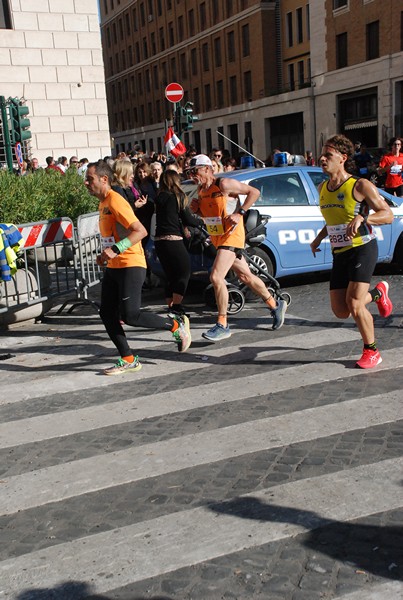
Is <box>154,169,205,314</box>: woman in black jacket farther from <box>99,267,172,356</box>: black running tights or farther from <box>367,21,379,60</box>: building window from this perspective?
<box>367,21,379,60</box>: building window

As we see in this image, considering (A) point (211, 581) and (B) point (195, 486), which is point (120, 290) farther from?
(A) point (211, 581)

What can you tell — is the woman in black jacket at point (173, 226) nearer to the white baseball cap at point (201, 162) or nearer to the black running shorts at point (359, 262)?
the white baseball cap at point (201, 162)

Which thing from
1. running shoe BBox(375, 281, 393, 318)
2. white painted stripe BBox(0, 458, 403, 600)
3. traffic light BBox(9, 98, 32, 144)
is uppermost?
traffic light BBox(9, 98, 32, 144)

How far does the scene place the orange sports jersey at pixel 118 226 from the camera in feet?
19.5

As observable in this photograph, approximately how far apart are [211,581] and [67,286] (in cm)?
627

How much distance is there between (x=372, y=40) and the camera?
128ft

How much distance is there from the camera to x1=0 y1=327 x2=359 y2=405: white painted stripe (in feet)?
19.4

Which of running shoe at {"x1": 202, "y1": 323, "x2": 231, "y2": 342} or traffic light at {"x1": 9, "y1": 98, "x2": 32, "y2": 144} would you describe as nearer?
running shoe at {"x1": 202, "y1": 323, "x2": 231, "y2": 342}

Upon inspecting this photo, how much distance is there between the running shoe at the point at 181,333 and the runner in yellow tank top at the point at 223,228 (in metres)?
0.40

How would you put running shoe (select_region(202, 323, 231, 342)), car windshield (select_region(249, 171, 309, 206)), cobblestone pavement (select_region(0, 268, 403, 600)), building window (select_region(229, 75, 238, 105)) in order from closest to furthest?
cobblestone pavement (select_region(0, 268, 403, 600)) → running shoe (select_region(202, 323, 231, 342)) → car windshield (select_region(249, 171, 309, 206)) → building window (select_region(229, 75, 238, 105))

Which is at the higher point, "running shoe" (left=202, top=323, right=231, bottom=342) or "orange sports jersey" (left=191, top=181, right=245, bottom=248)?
"orange sports jersey" (left=191, top=181, right=245, bottom=248)

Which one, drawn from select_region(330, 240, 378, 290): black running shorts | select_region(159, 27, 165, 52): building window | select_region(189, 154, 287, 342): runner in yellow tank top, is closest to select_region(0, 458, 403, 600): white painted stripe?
select_region(330, 240, 378, 290): black running shorts

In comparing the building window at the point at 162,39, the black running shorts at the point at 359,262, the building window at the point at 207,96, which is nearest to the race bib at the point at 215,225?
the black running shorts at the point at 359,262

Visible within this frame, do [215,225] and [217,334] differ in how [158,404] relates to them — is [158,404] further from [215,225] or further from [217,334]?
[215,225]
